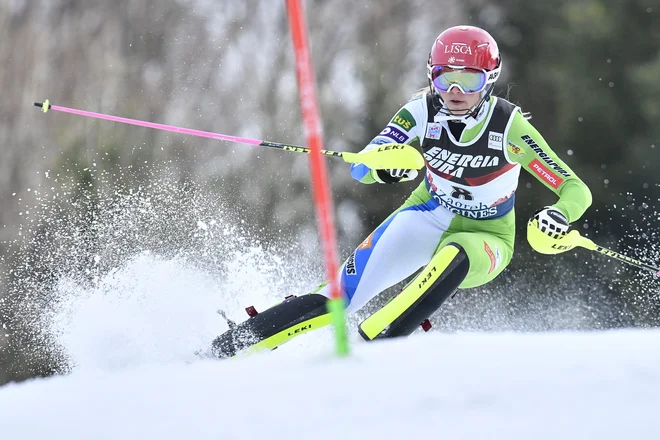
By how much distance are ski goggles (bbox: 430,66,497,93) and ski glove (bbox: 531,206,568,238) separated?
662 mm

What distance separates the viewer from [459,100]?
4.14 m

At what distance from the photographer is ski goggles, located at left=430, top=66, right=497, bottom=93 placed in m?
4.09

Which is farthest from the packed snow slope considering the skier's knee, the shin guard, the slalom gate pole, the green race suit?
the green race suit

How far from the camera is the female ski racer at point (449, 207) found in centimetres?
390

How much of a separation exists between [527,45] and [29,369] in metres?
8.46

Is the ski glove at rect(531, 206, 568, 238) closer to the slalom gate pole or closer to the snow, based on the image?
the snow

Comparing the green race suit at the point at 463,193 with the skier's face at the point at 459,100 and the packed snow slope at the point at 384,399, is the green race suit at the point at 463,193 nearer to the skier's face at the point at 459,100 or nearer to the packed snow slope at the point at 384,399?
the skier's face at the point at 459,100

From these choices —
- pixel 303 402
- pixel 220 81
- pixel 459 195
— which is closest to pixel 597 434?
pixel 303 402

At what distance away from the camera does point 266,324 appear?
12.9 ft

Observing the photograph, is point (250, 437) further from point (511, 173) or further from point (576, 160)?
point (576, 160)

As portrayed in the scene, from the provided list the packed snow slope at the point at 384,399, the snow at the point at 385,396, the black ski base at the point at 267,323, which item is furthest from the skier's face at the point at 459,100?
the packed snow slope at the point at 384,399

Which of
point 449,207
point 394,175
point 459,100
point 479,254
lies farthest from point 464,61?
point 479,254

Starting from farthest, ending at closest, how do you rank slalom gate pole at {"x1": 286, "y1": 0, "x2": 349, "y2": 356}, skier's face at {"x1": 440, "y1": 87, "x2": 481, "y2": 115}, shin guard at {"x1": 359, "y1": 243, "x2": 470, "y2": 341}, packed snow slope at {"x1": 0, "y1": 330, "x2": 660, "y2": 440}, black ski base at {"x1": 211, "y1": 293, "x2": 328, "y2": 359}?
skier's face at {"x1": 440, "y1": 87, "x2": 481, "y2": 115} < black ski base at {"x1": 211, "y1": 293, "x2": 328, "y2": 359} < shin guard at {"x1": 359, "y1": 243, "x2": 470, "y2": 341} < slalom gate pole at {"x1": 286, "y1": 0, "x2": 349, "y2": 356} < packed snow slope at {"x1": 0, "y1": 330, "x2": 660, "y2": 440}

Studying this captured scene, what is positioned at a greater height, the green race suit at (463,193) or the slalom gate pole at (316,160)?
the slalom gate pole at (316,160)
